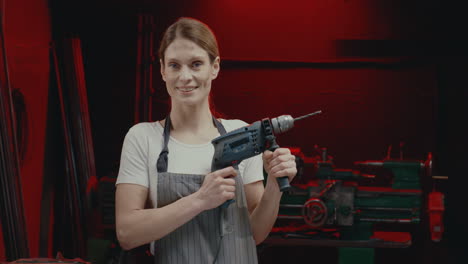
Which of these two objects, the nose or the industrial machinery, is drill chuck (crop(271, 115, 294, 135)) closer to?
the nose

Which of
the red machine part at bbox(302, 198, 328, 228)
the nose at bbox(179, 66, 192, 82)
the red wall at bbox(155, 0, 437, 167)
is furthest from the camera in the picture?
the red wall at bbox(155, 0, 437, 167)

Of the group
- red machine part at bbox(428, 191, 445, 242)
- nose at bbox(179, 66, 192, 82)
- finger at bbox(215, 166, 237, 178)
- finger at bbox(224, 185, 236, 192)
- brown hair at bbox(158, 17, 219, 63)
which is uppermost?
brown hair at bbox(158, 17, 219, 63)

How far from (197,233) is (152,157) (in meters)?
0.28

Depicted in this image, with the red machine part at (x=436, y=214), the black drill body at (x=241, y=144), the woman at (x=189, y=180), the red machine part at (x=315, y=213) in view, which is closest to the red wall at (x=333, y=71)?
the red machine part at (x=436, y=214)

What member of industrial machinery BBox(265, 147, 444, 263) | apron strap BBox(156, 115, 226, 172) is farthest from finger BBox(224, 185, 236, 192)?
industrial machinery BBox(265, 147, 444, 263)

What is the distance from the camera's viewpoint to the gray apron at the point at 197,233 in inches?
67.7

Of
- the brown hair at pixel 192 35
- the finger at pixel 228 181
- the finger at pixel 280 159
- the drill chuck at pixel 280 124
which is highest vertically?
the brown hair at pixel 192 35

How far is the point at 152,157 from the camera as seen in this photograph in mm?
1745

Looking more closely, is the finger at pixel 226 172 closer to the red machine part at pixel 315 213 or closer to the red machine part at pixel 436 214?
the red machine part at pixel 315 213

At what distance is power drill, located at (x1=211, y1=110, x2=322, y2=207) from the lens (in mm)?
1704

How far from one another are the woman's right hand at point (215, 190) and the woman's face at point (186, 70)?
0.27 m

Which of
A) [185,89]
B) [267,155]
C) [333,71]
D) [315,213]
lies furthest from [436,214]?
[185,89]

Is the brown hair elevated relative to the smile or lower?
elevated

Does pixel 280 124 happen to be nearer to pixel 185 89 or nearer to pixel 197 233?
pixel 185 89
